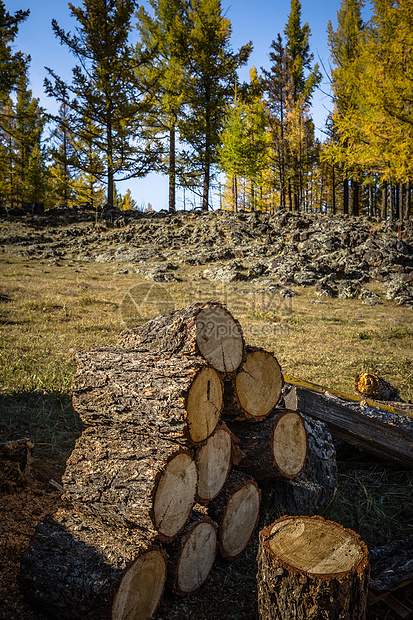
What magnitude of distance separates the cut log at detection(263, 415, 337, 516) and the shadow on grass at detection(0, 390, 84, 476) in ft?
6.59

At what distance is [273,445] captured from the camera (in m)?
2.87

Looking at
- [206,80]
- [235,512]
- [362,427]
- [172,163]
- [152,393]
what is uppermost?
[206,80]

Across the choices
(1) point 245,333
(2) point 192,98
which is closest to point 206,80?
(2) point 192,98

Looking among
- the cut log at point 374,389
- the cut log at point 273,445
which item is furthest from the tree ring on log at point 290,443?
the cut log at point 374,389

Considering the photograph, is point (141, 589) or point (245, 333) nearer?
point (141, 589)

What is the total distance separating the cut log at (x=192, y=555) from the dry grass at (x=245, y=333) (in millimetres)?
108

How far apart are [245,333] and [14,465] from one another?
21.1 ft

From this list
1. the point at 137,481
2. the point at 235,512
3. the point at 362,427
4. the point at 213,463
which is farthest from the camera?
the point at 362,427

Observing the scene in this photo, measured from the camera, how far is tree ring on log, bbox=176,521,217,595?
229 centimetres

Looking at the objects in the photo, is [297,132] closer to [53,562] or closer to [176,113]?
[176,113]

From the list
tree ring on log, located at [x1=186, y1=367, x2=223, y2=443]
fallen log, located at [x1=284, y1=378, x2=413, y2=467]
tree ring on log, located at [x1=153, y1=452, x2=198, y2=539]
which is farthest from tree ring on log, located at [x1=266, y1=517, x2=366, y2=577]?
fallen log, located at [x1=284, y1=378, x2=413, y2=467]

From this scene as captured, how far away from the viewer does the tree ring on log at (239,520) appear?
2.58 metres

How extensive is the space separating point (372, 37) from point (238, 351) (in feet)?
53.1

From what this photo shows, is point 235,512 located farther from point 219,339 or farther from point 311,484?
point 219,339
